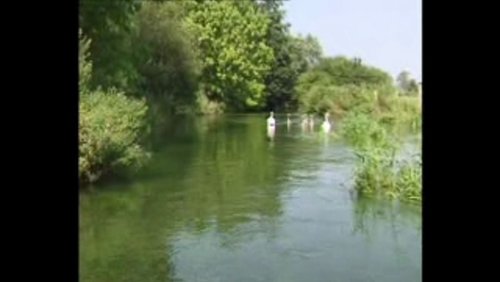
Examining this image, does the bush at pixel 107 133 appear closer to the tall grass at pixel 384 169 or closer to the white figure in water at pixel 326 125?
the tall grass at pixel 384 169

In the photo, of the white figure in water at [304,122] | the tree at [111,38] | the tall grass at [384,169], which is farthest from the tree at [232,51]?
the tall grass at [384,169]

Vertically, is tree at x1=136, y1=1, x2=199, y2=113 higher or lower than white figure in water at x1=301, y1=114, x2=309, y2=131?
higher

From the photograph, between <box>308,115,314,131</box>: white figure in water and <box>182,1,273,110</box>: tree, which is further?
<box>182,1,273,110</box>: tree

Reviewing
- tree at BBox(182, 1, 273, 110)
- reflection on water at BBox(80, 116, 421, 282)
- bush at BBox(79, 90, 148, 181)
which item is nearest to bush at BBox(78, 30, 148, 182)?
bush at BBox(79, 90, 148, 181)

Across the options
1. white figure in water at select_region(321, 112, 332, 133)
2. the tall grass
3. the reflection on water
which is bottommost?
the reflection on water

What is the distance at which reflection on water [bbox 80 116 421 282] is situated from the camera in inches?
225

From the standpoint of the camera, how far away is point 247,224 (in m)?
7.24

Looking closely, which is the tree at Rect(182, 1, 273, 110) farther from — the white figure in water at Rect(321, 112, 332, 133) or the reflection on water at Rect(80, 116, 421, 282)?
the reflection on water at Rect(80, 116, 421, 282)

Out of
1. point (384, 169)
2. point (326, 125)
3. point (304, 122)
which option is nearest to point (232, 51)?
point (304, 122)

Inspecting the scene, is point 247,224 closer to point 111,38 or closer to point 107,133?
point 107,133
